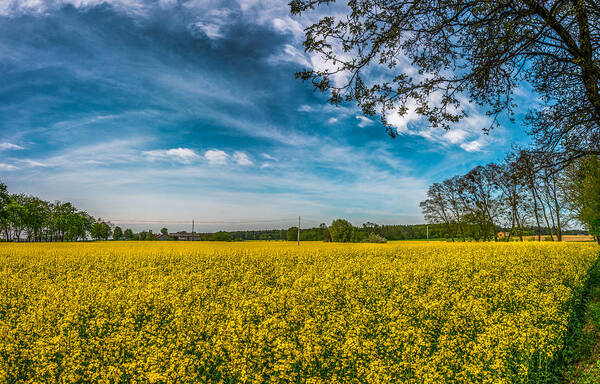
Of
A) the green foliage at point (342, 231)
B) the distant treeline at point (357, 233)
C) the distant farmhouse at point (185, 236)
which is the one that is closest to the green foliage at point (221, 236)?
the distant treeline at point (357, 233)

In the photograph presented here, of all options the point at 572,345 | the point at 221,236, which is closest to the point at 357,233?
the point at 221,236

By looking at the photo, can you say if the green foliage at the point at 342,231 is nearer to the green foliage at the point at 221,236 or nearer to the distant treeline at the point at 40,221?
the green foliage at the point at 221,236

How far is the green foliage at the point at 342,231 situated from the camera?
49.8 m

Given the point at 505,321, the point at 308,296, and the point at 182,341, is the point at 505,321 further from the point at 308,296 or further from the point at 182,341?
the point at 182,341

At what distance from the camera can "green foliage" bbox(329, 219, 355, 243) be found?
49.8 metres

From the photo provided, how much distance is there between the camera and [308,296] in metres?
7.00

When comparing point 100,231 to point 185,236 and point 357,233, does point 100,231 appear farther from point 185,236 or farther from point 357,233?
point 357,233

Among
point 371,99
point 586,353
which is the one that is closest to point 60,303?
point 371,99

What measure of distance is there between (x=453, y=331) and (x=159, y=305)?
20.5ft

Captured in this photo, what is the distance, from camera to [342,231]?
164ft

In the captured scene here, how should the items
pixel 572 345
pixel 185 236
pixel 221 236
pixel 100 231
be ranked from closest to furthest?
pixel 572 345 < pixel 221 236 < pixel 185 236 < pixel 100 231

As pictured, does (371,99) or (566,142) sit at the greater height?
(371,99)

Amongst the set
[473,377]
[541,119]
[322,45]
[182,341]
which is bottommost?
[473,377]

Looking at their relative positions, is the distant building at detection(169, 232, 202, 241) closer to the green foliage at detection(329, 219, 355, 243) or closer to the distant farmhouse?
the distant farmhouse
